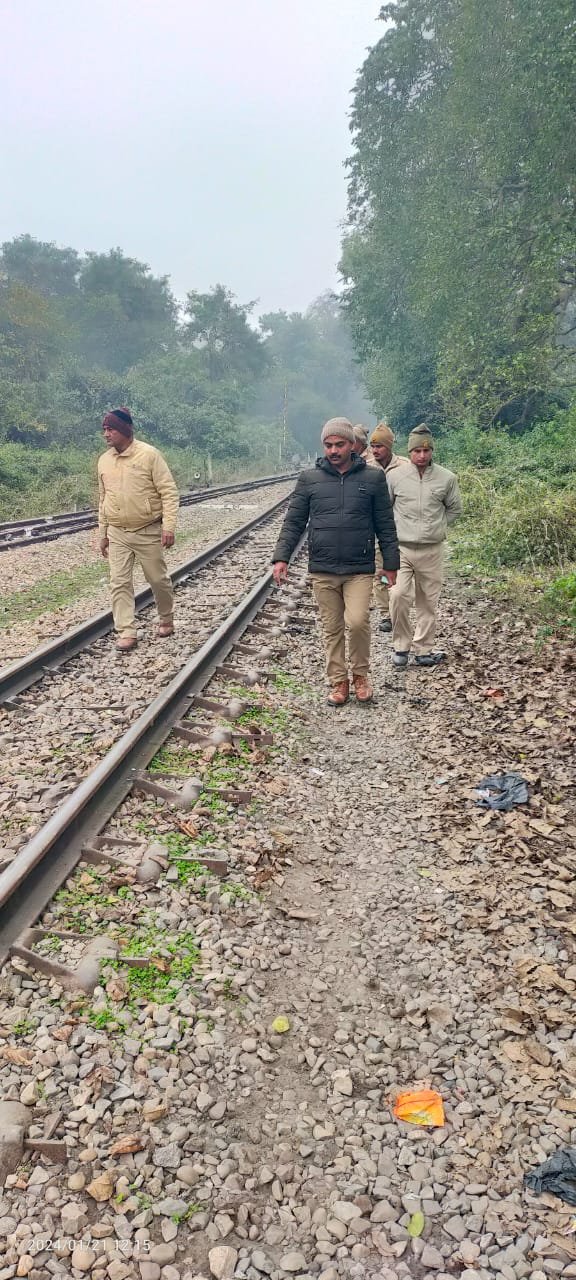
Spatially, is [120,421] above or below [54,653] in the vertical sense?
above

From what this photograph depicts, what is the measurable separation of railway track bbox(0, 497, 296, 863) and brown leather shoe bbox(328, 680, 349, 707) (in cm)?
135

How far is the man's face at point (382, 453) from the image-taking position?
7.64m

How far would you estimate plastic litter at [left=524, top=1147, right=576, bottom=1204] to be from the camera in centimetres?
211

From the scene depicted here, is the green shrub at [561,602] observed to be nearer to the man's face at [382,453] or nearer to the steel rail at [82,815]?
the man's face at [382,453]

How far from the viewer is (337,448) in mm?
5266

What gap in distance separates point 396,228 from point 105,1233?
112 ft

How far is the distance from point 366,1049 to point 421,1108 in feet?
1.01

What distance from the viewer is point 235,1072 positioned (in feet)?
8.29

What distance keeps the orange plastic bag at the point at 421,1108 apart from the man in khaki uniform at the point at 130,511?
510 centimetres

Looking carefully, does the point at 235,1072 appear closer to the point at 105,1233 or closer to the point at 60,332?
the point at 105,1233

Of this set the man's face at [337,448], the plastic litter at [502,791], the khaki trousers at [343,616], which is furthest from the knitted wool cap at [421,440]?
the plastic litter at [502,791]

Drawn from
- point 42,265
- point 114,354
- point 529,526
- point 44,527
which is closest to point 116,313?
point 114,354

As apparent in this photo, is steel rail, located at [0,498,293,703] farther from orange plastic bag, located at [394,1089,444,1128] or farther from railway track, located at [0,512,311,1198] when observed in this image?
orange plastic bag, located at [394,1089,444,1128]

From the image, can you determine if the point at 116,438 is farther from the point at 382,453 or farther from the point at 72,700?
the point at 382,453
